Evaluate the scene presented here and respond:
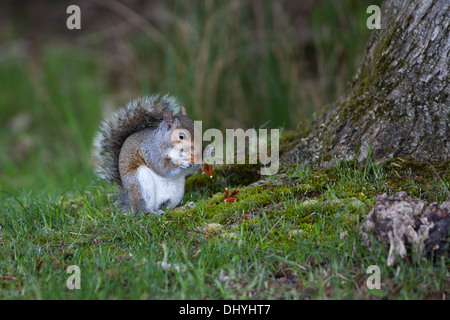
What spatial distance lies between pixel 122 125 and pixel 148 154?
35cm

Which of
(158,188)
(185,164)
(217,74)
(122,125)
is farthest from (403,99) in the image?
(217,74)

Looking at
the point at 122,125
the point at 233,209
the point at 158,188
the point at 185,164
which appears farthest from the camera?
the point at 122,125

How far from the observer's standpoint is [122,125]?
3.35 m

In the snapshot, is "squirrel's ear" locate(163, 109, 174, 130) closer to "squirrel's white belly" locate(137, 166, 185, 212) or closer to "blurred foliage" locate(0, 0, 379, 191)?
"squirrel's white belly" locate(137, 166, 185, 212)

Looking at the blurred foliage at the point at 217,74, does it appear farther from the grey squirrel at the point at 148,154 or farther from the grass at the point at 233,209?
the grey squirrel at the point at 148,154

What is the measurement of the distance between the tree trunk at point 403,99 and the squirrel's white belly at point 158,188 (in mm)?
800

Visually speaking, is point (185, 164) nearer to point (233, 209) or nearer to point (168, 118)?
point (168, 118)

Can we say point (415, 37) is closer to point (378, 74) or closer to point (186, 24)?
point (378, 74)

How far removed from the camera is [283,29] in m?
4.90

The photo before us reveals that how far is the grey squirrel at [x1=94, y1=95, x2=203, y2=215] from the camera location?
3.01 metres

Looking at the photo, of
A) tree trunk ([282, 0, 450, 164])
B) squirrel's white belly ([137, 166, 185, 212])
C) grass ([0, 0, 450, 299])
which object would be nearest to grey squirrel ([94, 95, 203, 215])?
squirrel's white belly ([137, 166, 185, 212])

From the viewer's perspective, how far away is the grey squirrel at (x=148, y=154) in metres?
3.01

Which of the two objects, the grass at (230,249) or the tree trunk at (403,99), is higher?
the tree trunk at (403,99)

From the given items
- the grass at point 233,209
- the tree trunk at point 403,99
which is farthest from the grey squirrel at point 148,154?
the tree trunk at point 403,99
